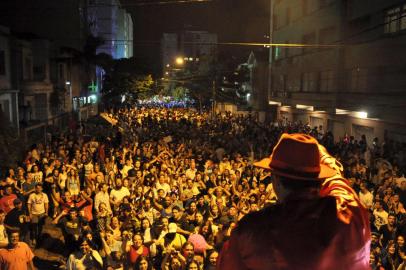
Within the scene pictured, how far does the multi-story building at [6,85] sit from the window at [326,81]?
1786 cm

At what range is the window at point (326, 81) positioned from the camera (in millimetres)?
26562

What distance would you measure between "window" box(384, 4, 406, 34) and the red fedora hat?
62.5 feet

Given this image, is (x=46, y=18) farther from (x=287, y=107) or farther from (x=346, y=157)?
(x=346, y=157)

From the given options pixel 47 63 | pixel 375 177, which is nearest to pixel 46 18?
pixel 47 63

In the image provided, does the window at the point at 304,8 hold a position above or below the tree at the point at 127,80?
above

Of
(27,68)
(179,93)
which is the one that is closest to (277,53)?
(27,68)

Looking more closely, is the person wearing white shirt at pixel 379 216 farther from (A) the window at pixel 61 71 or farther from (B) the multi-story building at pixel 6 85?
(A) the window at pixel 61 71

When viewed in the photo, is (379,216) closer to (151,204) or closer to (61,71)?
(151,204)

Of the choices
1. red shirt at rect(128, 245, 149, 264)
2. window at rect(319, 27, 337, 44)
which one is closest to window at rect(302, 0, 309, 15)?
window at rect(319, 27, 337, 44)

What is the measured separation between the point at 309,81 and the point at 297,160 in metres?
29.8

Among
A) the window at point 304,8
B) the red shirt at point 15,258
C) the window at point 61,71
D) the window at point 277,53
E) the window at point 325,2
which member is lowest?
the red shirt at point 15,258

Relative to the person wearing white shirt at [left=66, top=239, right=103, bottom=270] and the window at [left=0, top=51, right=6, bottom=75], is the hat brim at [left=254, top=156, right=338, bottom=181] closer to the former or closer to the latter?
the person wearing white shirt at [left=66, top=239, right=103, bottom=270]

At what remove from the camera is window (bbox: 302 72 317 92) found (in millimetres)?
29581

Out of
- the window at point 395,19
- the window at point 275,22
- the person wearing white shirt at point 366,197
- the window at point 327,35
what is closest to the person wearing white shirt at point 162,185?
the person wearing white shirt at point 366,197
